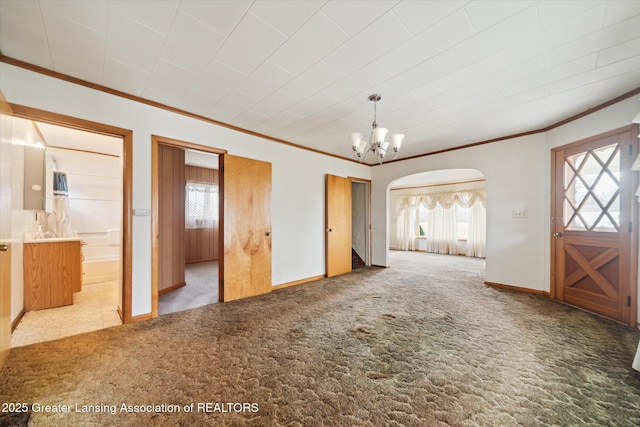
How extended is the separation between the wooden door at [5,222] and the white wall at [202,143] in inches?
15.4

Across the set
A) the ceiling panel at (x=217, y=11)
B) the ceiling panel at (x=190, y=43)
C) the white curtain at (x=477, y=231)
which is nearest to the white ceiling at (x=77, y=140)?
the ceiling panel at (x=190, y=43)

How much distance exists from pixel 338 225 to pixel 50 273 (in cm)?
439

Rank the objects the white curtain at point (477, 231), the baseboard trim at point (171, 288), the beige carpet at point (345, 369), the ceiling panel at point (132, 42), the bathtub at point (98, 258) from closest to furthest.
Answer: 1. the beige carpet at point (345, 369)
2. the ceiling panel at point (132, 42)
3. the baseboard trim at point (171, 288)
4. the bathtub at point (98, 258)
5. the white curtain at point (477, 231)

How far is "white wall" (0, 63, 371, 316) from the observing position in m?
2.29

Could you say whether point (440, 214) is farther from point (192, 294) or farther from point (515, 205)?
point (192, 294)

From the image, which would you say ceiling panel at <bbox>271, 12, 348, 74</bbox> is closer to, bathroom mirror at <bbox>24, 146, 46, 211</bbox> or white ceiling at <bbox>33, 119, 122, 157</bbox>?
white ceiling at <bbox>33, 119, 122, 157</bbox>

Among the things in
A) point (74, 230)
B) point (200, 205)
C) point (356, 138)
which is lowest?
point (74, 230)

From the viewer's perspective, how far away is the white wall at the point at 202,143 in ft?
7.52

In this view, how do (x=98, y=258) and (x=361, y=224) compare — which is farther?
(x=361, y=224)

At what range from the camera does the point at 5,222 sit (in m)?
1.93

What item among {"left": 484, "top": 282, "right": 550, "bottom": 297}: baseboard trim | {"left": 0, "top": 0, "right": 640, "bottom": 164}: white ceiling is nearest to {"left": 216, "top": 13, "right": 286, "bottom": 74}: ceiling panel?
{"left": 0, "top": 0, "right": 640, "bottom": 164}: white ceiling

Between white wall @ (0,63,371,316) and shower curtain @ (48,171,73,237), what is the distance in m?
2.67

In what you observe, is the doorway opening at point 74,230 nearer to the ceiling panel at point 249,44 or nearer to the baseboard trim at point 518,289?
the ceiling panel at point 249,44

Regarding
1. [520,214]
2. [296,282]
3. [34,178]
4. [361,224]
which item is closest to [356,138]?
[296,282]
